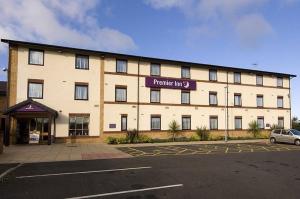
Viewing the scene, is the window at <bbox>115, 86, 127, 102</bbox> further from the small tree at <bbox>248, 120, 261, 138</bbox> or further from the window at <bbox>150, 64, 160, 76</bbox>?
the small tree at <bbox>248, 120, 261, 138</bbox>

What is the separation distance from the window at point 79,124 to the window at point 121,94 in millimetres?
3667

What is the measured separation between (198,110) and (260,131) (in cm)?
981

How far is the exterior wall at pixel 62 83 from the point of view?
26.8 metres

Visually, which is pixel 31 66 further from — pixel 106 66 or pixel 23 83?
pixel 106 66

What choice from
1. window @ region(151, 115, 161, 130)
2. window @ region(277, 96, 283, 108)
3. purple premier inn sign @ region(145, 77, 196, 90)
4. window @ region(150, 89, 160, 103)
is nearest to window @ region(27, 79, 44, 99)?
purple premier inn sign @ region(145, 77, 196, 90)

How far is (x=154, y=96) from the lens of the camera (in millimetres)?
32406

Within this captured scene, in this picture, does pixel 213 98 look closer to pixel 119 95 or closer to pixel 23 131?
pixel 119 95

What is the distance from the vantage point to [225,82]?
120ft

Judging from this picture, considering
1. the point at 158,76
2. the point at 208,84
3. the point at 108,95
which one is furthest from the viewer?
the point at 208,84

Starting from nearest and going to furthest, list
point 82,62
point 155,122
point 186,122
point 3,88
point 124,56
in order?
point 82,62, point 124,56, point 155,122, point 186,122, point 3,88

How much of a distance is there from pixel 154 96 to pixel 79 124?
345 inches

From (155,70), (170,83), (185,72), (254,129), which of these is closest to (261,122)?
(254,129)

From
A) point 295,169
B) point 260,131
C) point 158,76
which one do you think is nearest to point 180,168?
point 295,169

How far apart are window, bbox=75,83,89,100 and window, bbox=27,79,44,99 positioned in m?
3.27
